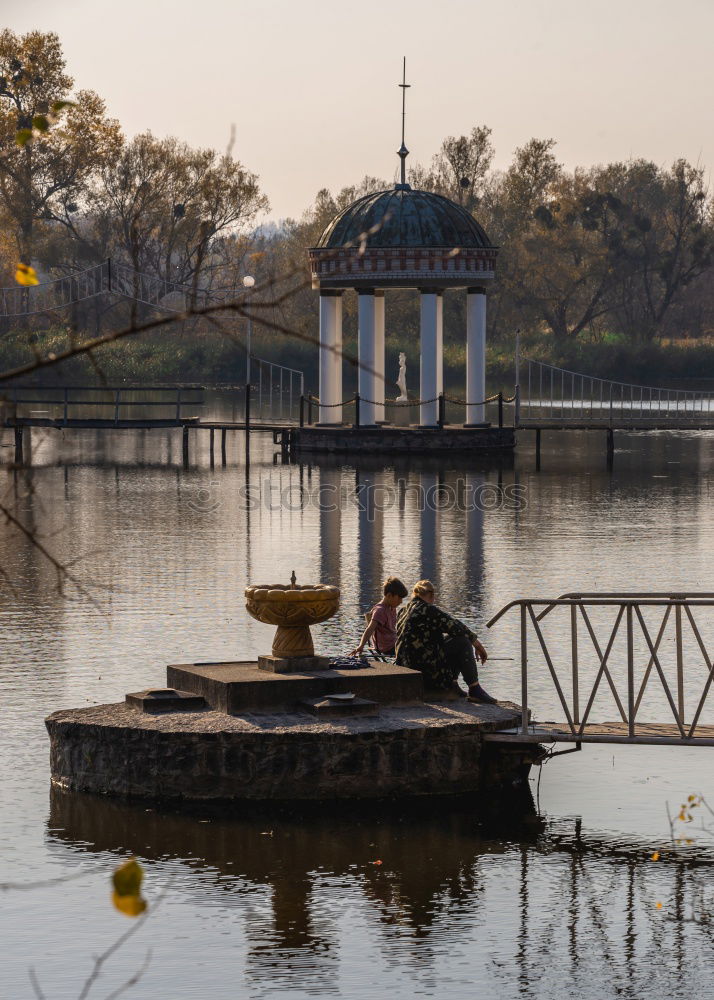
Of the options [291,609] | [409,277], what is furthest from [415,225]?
[291,609]

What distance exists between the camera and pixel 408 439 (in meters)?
50.8

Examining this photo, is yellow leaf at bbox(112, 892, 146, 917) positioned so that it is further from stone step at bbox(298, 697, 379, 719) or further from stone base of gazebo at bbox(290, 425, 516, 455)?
stone base of gazebo at bbox(290, 425, 516, 455)

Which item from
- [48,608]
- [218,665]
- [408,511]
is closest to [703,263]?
[408,511]

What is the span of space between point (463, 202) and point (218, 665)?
85.3 metres

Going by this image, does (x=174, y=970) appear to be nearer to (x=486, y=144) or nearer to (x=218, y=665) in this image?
(x=218, y=665)

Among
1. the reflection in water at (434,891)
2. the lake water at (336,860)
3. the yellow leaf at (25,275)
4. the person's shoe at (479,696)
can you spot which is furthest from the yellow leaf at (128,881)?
the person's shoe at (479,696)

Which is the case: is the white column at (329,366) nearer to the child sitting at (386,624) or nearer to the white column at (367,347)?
the white column at (367,347)

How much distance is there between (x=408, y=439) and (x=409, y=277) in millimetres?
4495

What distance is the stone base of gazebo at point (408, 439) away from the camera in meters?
50.8

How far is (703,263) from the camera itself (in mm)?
95375

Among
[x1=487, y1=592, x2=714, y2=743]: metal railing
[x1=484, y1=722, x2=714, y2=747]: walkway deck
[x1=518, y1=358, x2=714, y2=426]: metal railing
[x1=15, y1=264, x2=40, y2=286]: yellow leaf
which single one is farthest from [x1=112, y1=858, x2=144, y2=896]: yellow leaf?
[x1=518, y1=358, x2=714, y2=426]: metal railing

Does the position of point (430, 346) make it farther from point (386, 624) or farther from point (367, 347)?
point (386, 624)

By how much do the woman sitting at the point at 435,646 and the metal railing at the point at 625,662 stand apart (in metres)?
0.34

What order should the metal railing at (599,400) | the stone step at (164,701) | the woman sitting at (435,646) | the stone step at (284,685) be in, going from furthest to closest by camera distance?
the metal railing at (599,400) < the woman sitting at (435,646) < the stone step at (164,701) < the stone step at (284,685)
